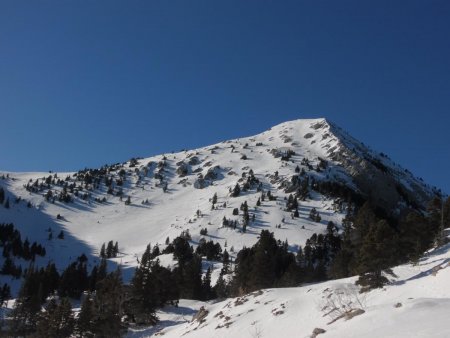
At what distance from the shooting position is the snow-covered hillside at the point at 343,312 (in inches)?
554

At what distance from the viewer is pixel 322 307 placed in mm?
32781

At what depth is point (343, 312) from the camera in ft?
71.3

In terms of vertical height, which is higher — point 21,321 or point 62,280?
point 62,280

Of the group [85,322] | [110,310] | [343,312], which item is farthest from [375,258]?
[85,322]

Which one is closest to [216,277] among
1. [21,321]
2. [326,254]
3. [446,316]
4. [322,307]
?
[326,254]

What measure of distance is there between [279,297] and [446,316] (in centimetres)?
3009

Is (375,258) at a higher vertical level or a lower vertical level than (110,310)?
higher

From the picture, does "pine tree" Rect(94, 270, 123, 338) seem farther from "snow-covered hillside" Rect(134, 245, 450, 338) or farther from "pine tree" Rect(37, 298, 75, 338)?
"snow-covered hillside" Rect(134, 245, 450, 338)

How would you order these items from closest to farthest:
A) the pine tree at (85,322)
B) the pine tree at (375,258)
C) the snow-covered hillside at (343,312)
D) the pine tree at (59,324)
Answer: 1. the snow-covered hillside at (343,312)
2. the pine tree at (375,258)
3. the pine tree at (59,324)
4. the pine tree at (85,322)

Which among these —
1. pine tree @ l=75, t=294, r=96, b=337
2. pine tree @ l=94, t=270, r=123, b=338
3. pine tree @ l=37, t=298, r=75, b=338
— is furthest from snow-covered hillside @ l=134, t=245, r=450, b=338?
pine tree @ l=37, t=298, r=75, b=338

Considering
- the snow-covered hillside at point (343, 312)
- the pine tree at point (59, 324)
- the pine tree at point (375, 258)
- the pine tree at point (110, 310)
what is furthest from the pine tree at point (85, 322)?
the pine tree at point (375, 258)

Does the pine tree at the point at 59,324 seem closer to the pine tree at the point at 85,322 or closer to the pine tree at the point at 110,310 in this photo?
the pine tree at the point at 85,322

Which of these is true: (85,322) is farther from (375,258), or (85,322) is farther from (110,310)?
(375,258)

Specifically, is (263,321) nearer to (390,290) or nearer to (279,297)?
(279,297)
